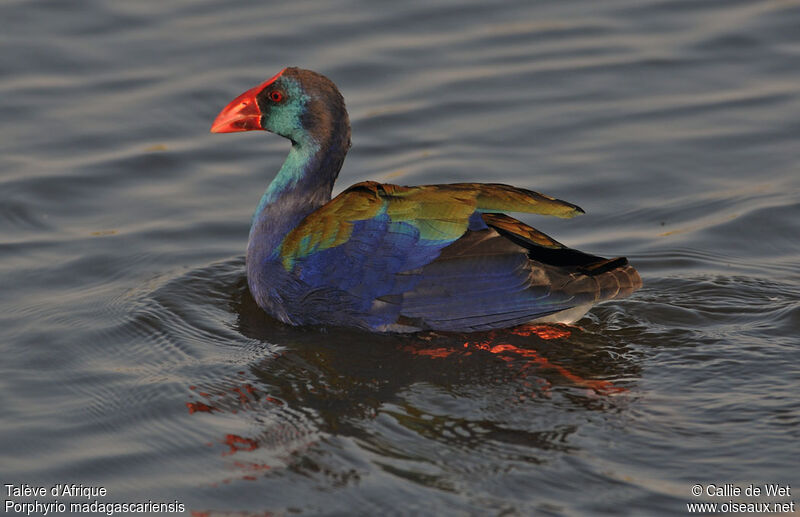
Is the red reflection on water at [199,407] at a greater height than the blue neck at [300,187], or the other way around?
the blue neck at [300,187]

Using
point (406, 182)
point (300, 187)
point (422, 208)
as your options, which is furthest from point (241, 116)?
point (406, 182)

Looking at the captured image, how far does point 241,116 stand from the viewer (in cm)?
688

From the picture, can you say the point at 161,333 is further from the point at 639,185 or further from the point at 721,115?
the point at 721,115

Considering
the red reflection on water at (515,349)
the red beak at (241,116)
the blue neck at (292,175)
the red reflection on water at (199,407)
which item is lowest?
the red reflection on water at (199,407)

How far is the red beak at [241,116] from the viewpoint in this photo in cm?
685

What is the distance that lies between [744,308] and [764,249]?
3.18 ft

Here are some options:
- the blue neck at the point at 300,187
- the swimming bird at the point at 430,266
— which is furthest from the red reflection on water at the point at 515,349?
the blue neck at the point at 300,187

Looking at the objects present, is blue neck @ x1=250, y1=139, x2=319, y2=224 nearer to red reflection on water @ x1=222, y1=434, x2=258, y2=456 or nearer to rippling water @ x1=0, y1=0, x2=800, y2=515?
rippling water @ x1=0, y1=0, x2=800, y2=515

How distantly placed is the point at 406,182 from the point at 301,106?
1.60m

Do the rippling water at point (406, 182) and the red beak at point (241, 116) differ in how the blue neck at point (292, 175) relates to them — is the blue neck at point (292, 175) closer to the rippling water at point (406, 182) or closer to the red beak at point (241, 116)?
the red beak at point (241, 116)

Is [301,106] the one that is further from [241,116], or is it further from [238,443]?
[238,443]

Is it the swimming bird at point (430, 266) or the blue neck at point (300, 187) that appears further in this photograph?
the blue neck at point (300, 187)

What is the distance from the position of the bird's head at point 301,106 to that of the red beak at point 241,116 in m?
0.01

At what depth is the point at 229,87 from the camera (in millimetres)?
9398
